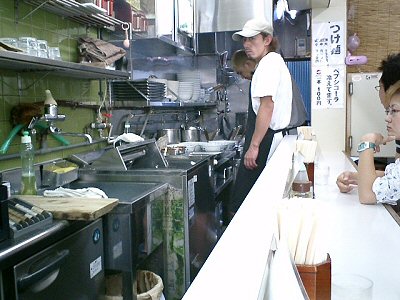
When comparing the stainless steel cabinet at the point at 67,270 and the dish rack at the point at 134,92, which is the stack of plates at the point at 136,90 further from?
the stainless steel cabinet at the point at 67,270

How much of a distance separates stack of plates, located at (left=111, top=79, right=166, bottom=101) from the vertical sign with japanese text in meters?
2.14

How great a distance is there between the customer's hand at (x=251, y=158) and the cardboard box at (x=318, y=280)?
2.29m

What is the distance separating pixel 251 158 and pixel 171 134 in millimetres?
1460

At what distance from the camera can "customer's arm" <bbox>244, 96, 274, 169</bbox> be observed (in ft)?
9.75

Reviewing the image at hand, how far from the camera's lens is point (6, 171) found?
213 cm

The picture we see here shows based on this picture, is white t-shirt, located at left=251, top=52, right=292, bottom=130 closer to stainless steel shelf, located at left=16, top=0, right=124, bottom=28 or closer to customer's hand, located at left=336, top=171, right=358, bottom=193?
customer's hand, located at left=336, top=171, right=358, bottom=193

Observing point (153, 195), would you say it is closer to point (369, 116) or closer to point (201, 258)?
point (201, 258)

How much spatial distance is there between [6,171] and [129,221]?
729 millimetres

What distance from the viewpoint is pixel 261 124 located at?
298 centimetres

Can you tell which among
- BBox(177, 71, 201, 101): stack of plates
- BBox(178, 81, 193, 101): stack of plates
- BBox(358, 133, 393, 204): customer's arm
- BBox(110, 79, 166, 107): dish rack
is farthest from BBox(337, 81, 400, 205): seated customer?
BBox(177, 71, 201, 101): stack of plates

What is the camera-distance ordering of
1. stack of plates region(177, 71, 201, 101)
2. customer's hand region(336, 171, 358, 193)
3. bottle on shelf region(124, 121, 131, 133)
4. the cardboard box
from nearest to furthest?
1. the cardboard box
2. customer's hand region(336, 171, 358, 193)
3. bottle on shelf region(124, 121, 131, 133)
4. stack of plates region(177, 71, 201, 101)

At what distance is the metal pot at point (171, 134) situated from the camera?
4195 millimetres

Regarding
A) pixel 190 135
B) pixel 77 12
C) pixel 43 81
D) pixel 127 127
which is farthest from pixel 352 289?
pixel 190 135

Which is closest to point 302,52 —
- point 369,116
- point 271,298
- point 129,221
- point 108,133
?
point 369,116
